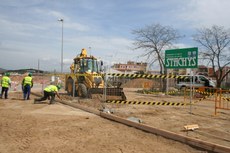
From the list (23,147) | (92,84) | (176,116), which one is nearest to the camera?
(23,147)

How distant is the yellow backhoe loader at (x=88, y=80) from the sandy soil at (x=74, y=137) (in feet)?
19.5

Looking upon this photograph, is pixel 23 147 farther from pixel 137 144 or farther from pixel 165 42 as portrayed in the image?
pixel 165 42

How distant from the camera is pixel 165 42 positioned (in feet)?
115

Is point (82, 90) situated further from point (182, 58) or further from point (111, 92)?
point (182, 58)

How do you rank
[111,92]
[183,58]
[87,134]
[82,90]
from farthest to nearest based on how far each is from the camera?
[82,90]
[111,92]
[183,58]
[87,134]

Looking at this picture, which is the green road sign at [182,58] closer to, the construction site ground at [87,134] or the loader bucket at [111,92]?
the construction site ground at [87,134]

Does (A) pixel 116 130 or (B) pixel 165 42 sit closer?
(A) pixel 116 130

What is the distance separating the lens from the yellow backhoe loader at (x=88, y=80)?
1708cm

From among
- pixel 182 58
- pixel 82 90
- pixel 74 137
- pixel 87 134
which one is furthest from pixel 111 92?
pixel 74 137

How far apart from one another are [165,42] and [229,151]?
97.9 feet

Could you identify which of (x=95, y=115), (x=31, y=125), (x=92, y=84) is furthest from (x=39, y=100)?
(x=31, y=125)

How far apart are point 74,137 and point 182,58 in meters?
7.64

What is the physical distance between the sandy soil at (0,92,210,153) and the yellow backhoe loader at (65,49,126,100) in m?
5.93

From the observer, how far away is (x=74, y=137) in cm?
798
